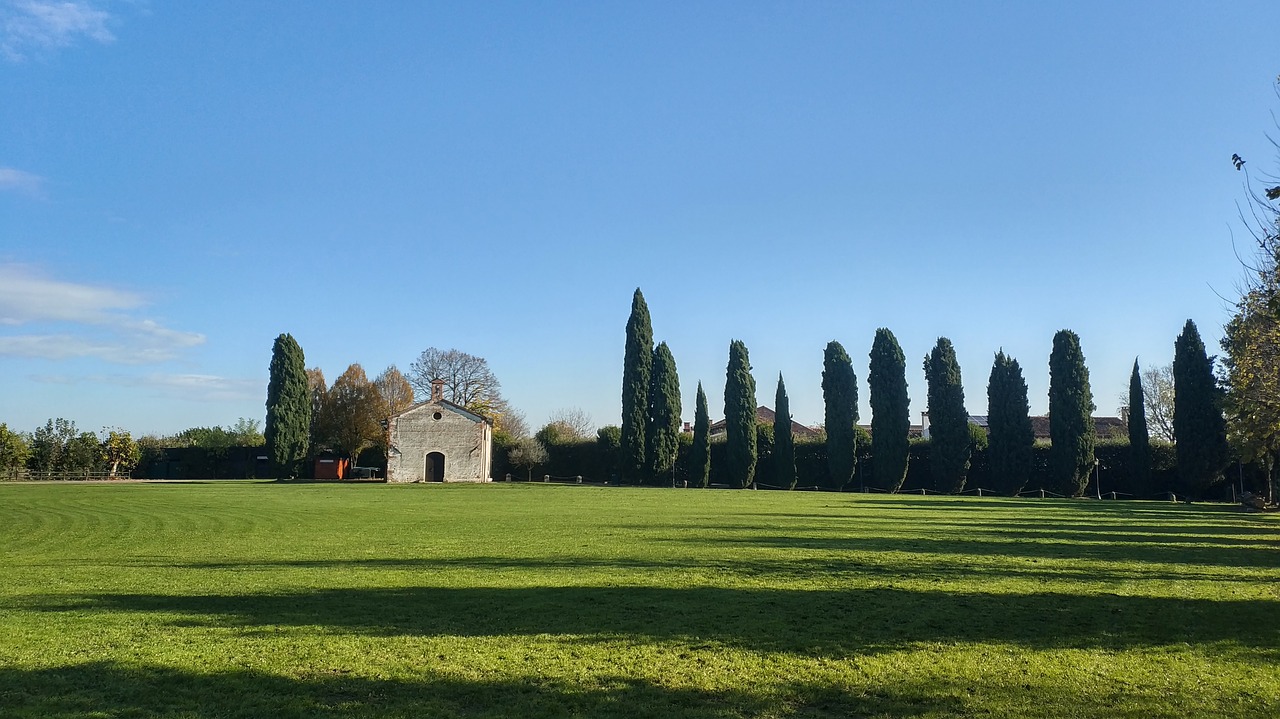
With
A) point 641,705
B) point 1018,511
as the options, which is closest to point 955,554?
point 641,705

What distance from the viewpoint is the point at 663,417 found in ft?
176

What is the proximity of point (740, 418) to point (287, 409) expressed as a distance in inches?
1292

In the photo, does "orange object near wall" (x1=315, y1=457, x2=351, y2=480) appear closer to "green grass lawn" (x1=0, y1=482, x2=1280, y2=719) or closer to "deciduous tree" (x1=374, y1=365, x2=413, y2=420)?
"deciduous tree" (x1=374, y1=365, x2=413, y2=420)

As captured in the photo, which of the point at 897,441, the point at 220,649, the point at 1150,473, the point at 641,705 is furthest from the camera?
the point at 897,441

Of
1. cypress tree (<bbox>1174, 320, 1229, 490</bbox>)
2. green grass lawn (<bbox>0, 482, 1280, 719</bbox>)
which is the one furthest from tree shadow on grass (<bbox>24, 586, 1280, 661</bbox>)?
cypress tree (<bbox>1174, 320, 1229, 490</bbox>)

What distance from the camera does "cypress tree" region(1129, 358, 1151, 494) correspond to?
43.9 meters

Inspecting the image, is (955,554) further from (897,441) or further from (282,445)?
(282,445)

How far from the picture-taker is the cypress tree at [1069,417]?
146 feet

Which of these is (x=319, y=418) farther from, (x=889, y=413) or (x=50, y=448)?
(x=889, y=413)

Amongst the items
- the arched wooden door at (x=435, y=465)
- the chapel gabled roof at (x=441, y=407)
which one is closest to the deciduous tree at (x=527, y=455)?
the chapel gabled roof at (x=441, y=407)

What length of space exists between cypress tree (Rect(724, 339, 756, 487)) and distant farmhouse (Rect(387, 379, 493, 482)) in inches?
646

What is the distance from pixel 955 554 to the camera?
13562mm

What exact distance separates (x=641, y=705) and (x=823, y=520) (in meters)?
16.9

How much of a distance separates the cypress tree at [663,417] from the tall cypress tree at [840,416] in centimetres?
954
